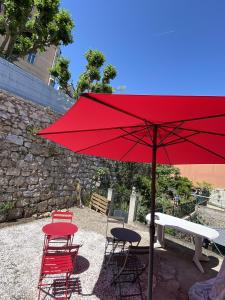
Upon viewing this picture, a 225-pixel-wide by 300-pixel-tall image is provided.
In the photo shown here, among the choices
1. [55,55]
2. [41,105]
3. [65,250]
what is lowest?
[65,250]

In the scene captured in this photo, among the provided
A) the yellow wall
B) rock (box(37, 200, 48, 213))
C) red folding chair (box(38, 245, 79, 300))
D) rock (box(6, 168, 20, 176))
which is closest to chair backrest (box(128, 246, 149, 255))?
red folding chair (box(38, 245, 79, 300))

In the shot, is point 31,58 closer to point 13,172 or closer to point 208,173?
point 13,172

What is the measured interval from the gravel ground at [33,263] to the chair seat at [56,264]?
23.9 inches

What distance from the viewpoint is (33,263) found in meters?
3.84

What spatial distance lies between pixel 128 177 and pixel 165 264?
7153mm

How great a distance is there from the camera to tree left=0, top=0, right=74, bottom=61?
303 inches

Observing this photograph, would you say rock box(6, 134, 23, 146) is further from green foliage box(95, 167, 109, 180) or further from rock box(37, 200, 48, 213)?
green foliage box(95, 167, 109, 180)

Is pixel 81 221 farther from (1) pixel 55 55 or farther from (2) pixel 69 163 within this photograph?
(1) pixel 55 55

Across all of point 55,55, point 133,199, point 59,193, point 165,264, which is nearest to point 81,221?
point 59,193

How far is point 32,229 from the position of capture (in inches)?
220

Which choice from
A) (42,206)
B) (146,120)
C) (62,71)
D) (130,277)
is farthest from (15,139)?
(62,71)

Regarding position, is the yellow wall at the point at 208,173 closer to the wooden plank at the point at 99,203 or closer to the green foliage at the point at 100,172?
the green foliage at the point at 100,172

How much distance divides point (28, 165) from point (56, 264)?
13.6ft

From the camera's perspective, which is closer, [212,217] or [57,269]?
[57,269]
